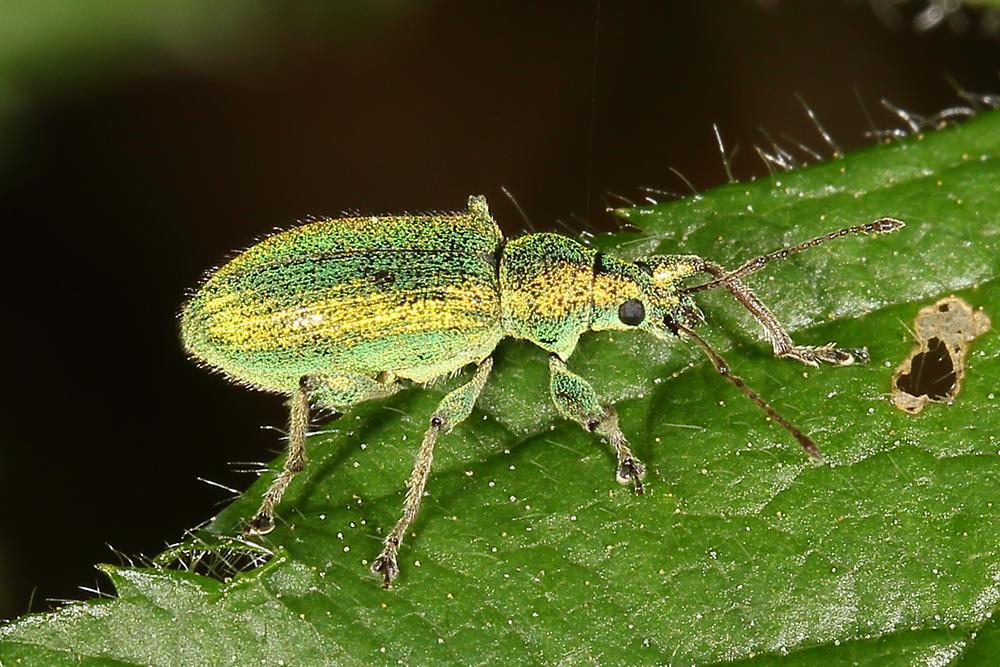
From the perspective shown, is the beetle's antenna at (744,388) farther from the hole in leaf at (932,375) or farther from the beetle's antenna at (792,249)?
the hole in leaf at (932,375)

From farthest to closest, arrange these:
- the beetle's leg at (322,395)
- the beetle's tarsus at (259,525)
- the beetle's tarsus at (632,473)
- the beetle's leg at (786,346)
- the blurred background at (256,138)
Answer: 1. the blurred background at (256,138)
2. the beetle's leg at (322,395)
3. the beetle's leg at (786,346)
4. the beetle's tarsus at (632,473)
5. the beetle's tarsus at (259,525)

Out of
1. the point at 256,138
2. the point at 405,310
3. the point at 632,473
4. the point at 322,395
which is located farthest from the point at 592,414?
the point at 256,138

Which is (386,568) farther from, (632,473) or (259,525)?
(632,473)

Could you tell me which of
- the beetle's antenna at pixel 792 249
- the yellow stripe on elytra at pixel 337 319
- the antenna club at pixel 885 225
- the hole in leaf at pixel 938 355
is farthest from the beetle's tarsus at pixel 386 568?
the antenna club at pixel 885 225

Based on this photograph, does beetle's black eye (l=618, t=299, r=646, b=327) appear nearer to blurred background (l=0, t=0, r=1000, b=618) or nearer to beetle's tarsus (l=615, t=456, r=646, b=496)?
beetle's tarsus (l=615, t=456, r=646, b=496)

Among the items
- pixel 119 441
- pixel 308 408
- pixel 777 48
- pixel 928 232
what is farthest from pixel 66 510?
pixel 777 48

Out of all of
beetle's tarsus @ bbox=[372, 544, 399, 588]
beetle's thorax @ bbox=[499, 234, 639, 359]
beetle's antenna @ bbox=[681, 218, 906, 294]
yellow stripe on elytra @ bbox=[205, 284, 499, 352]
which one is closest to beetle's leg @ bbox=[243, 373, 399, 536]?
yellow stripe on elytra @ bbox=[205, 284, 499, 352]
